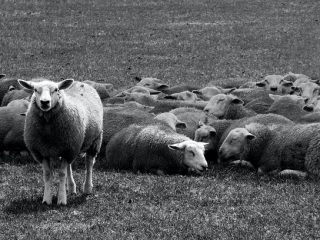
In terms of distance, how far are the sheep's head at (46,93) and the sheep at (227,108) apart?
6.55m

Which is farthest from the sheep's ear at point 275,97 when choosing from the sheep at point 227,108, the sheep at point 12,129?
the sheep at point 12,129

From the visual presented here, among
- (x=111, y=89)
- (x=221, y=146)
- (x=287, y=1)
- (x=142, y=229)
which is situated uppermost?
(x=142, y=229)

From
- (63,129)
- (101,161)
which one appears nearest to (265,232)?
(63,129)

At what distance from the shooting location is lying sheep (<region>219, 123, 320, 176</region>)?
491 inches

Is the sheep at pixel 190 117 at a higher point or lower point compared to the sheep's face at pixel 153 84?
higher

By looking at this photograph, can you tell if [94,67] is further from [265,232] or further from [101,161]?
[265,232]

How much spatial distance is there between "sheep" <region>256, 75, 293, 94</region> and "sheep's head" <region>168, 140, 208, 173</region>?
7.12 metres

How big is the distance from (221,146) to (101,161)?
85.9 inches

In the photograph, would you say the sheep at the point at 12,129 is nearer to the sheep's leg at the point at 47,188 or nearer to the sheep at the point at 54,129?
the sheep at the point at 54,129

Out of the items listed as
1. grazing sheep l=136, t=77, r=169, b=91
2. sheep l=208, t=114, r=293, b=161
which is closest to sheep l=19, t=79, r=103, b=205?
sheep l=208, t=114, r=293, b=161

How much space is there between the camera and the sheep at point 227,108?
16.6 meters

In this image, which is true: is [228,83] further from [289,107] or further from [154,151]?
[154,151]

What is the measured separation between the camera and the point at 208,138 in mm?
14469

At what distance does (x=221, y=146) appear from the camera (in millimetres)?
13789
